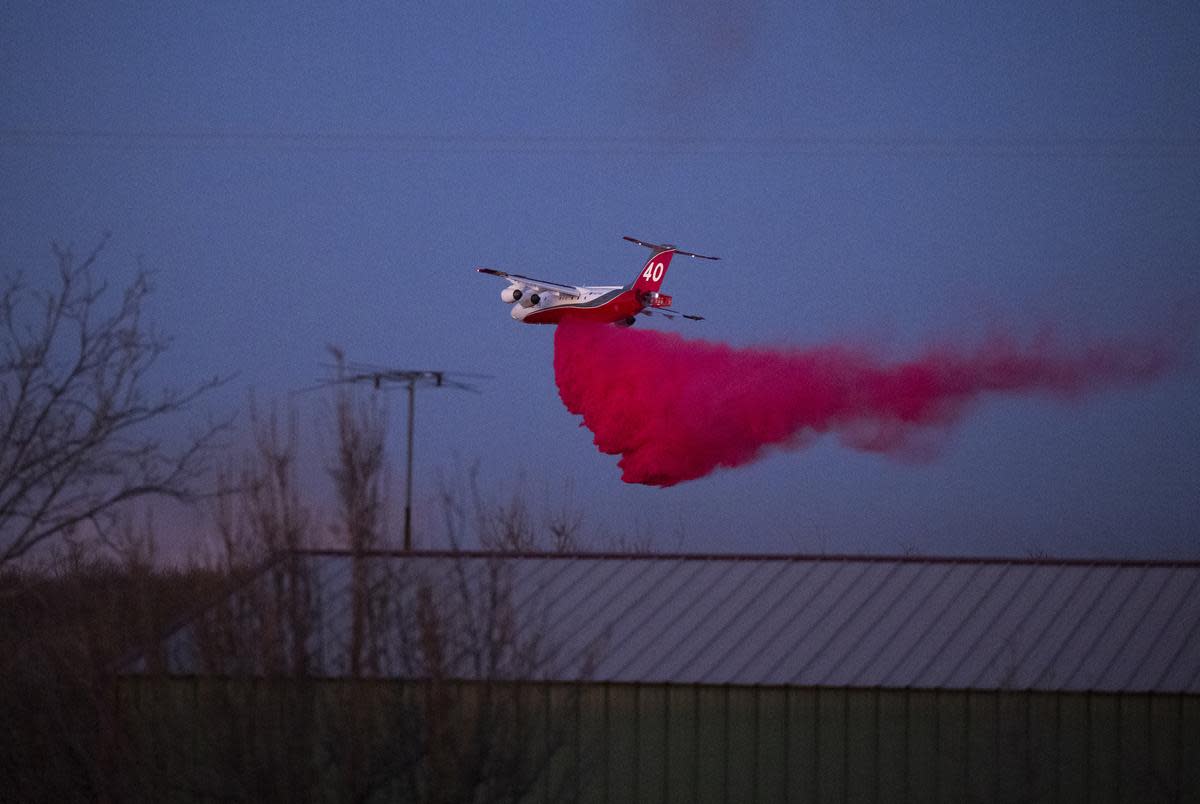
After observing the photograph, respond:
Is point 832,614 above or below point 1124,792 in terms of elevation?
above

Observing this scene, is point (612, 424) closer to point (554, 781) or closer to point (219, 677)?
point (554, 781)

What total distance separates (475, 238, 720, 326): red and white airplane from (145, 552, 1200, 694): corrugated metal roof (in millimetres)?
22241

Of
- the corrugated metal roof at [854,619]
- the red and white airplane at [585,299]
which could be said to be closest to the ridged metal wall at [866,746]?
the corrugated metal roof at [854,619]

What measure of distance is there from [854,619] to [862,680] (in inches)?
71.0

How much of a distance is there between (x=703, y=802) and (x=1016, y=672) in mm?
5583

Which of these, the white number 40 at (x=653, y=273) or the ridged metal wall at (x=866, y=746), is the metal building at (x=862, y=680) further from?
the white number 40 at (x=653, y=273)

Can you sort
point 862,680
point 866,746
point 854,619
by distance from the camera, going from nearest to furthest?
point 866,746
point 862,680
point 854,619

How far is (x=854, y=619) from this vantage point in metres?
26.7

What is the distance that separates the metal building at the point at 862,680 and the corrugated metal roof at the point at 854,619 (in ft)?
0.12

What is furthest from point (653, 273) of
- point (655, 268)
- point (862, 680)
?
point (862, 680)

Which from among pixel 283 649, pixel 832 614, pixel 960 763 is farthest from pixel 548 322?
pixel 283 649

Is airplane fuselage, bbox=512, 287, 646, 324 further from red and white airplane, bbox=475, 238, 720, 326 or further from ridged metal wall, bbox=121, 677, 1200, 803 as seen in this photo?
ridged metal wall, bbox=121, 677, 1200, 803

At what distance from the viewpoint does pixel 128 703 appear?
70.8ft

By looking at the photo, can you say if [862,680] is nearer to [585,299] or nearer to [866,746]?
[866,746]
